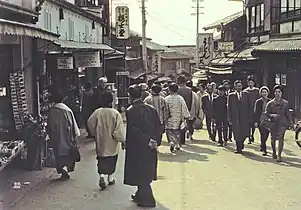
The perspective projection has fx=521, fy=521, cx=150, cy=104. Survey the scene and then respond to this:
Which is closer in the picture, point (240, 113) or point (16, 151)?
point (16, 151)

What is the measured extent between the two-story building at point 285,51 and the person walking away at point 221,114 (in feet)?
14.4

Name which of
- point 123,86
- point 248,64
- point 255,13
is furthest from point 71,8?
point 123,86

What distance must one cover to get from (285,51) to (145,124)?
12924 mm

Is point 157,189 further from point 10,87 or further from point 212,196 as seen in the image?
point 10,87

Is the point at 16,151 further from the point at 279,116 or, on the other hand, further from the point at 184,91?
the point at 184,91

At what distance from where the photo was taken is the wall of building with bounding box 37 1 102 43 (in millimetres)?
17375

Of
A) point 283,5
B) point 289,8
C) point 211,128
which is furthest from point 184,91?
point 283,5

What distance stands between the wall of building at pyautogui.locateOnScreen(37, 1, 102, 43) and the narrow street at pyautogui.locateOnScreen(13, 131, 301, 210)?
5.40m

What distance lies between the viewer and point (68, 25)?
22203 millimetres

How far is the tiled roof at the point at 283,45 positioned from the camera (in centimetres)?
2007

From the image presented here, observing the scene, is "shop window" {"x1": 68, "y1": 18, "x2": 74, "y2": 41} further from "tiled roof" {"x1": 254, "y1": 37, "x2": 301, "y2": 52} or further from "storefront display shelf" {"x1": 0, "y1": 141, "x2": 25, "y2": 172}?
"storefront display shelf" {"x1": 0, "y1": 141, "x2": 25, "y2": 172}

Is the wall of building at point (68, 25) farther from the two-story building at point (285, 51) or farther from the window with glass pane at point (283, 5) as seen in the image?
the window with glass pane at point (283, 5)

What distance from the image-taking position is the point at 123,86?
1538 inches

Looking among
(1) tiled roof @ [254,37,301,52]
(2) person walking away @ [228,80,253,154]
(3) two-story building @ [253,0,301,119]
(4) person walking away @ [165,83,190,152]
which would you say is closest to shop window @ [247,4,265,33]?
(3) two-story building @ [253,0,301,119]
